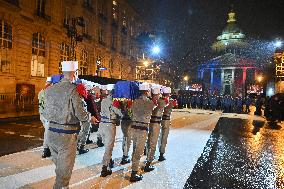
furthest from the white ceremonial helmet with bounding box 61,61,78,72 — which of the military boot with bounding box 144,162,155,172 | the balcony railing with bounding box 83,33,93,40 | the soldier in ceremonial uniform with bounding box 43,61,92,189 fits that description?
the balcony railing with bounding box 83,33,93,40

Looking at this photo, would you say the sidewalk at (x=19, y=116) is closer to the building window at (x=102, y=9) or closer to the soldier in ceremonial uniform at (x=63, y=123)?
the soldier in ceremonial uniform at (x=63, y=123)

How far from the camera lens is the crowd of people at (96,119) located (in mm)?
4258

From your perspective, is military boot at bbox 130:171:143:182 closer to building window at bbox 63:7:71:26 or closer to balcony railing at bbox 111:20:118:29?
building window at bbox 63:7:71:26

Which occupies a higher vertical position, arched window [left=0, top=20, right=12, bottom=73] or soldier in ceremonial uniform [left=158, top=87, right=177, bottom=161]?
arched window [left=0, top=20, right=12, bottom=73]

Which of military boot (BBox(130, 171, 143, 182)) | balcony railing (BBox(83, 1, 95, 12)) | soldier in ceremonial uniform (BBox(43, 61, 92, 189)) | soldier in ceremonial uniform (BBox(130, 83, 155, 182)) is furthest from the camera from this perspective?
balcony railing (BBox(83, 1, 95, 12))

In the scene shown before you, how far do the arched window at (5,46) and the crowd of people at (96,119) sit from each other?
14.7 m

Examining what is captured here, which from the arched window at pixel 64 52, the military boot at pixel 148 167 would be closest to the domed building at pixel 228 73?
the arched window at pixel 64 52

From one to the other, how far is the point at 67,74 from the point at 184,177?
3.64m

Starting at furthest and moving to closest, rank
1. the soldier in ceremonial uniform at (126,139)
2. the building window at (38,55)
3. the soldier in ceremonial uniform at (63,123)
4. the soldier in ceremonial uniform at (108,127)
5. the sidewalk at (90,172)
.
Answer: the building window at (38,55), the soldier in ceremonial uniform at (126,139), the soldier in ceremonial uniform at (108,127), the sidewalk at (90,172), the soldier in ceremonial uniform at (63,123)

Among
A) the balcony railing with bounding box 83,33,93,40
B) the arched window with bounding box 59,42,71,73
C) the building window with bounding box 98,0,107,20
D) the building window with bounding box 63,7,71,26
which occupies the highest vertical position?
the building window with bounding box 98,0,107,20

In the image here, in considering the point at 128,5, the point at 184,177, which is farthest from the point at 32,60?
the point at 128,5

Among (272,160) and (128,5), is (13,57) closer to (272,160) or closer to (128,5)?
(272,160)

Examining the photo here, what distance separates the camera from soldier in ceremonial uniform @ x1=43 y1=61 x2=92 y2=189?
4.21 meters

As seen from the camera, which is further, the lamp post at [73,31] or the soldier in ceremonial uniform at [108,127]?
the lamp post at [73,31]
